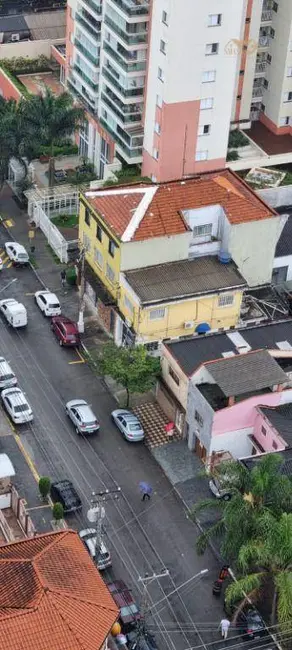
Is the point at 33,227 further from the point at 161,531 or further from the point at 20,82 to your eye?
the point at 161,531

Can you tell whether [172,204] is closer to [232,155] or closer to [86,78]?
[232,155]

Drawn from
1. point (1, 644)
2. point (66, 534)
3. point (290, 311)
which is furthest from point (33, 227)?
point (1, 644)

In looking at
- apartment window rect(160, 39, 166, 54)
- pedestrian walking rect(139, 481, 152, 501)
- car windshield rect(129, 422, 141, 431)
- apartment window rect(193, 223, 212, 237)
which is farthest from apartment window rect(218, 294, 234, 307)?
apartment window rect(160, 39, 166, 54)

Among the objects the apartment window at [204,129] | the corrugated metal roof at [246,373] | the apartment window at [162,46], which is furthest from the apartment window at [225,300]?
the apartment window at [162,46]

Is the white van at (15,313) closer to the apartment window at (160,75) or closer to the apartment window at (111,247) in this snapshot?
the apartment window at (111,247)

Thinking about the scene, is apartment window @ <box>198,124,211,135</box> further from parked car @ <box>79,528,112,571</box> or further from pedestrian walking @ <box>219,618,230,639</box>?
pedestrian walking @ <box>219,618,230,639</box>

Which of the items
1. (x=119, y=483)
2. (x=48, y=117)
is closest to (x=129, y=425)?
(x=119, y=483)
